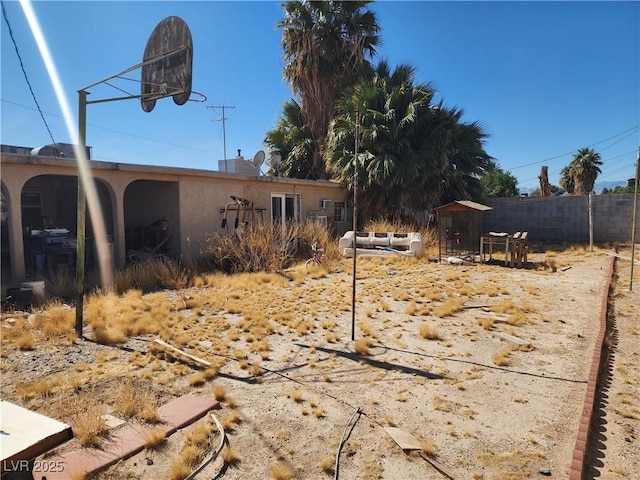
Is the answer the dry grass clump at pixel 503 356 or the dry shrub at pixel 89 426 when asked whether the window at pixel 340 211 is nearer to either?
the dry grass clump at pixel 503 356

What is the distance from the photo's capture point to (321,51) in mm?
18000

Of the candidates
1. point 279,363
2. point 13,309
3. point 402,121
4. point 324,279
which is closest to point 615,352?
point 279,363

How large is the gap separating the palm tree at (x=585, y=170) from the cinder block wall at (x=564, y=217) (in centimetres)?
1653

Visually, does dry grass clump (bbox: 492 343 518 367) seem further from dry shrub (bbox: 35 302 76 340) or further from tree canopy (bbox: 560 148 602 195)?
tree canopy (bbox: 560 148 602 195)

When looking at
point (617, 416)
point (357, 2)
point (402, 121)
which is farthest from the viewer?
point (357, 2)

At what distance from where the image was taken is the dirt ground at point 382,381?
2748 mm

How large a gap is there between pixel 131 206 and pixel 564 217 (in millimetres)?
16487

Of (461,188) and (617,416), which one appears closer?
(617,416)

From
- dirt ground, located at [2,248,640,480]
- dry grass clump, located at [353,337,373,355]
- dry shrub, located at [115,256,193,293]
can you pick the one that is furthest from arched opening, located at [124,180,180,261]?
dry grass clump, located at [353,337,373,355]

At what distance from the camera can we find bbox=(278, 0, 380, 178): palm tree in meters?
18.1

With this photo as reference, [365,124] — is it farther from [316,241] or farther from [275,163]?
[316,241]

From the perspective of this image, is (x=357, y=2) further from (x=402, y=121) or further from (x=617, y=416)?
(x=617, y=416)

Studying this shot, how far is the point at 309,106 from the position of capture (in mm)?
18906

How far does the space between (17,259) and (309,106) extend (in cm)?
1434
